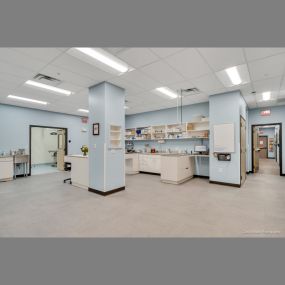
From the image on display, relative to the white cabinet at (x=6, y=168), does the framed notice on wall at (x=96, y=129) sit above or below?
above

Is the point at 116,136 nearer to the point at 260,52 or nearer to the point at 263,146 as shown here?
the point at 260,52

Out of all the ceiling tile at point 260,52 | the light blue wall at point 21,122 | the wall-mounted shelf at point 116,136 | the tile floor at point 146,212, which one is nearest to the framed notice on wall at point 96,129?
the wall-mounted shelf at point 116,136

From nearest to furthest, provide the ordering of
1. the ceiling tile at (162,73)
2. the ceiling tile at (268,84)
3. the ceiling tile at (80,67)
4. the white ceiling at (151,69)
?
1. the white ceiling at (151,69)
2. the ceiling tile at (80,67)
3. the ceiling tile at (162,73)
4. the ceiling tile at (268,84)

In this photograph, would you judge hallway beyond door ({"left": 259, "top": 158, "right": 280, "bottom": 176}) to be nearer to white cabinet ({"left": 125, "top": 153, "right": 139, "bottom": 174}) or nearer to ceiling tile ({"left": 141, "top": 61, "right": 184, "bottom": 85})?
white cabinet ({"left": 125, "top": 153, "right": 139, "bottom": 174})

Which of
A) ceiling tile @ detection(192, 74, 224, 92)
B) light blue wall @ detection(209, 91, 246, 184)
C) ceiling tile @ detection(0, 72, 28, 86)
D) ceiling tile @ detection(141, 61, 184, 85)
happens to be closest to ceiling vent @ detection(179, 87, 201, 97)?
ceiling tile @ detection(192, 74, 224, 92)

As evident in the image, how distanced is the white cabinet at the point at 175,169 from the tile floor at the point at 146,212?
25.3 inches

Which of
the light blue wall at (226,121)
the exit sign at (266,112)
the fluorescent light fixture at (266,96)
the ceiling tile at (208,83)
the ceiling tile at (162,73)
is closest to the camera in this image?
the ceiling tile at (162,73)

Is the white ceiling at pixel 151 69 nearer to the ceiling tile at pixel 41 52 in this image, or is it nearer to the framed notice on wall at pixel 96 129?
the ceiling tile at pixel 41 52

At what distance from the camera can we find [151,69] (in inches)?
140

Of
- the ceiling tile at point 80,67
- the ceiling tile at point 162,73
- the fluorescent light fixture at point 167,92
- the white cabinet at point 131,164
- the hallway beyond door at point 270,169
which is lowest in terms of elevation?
the hallway beyond door at point 270,169

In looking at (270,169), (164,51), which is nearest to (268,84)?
(164,51)

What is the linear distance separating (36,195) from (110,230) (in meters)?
2.88

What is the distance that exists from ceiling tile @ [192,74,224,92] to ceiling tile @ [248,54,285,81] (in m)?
0.78

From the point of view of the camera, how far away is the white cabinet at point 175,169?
528 cm
